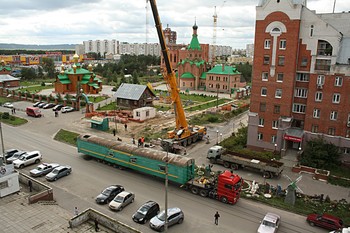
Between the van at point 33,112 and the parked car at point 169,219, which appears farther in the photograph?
the van at point 33,112

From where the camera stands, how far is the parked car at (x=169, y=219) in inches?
773

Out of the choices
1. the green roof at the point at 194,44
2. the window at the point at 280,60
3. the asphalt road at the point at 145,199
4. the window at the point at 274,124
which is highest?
the green roof at the point at 194,44

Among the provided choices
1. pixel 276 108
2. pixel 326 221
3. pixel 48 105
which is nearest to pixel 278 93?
pixel 276 108

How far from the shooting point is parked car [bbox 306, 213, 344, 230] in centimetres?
2011

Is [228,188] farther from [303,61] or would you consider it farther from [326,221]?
[303,61]

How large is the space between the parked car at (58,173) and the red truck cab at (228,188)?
47.6 ft

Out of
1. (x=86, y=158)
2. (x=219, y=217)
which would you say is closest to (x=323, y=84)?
(x=219, y=217)

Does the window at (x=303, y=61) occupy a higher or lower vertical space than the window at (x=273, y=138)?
higher

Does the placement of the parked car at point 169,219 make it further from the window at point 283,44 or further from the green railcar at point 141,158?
the window at point 283,44

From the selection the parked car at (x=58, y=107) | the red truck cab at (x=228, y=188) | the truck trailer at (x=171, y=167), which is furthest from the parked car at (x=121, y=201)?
the parked car at (x=58, y=107)

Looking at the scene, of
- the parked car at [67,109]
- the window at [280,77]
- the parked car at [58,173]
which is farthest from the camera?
the parked car at [67,109]

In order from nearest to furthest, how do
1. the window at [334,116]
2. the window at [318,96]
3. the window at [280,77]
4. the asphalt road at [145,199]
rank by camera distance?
1. the asphalt road at [145,199]
2. the window at [334,116]
3. the window at [318,96]
4. the window at [280,77]

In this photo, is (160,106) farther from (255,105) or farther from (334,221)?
(334,221)

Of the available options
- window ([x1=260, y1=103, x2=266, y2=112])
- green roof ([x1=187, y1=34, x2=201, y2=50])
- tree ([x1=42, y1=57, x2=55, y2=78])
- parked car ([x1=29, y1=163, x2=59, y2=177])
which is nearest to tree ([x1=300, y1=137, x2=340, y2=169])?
window ([x1=260, y1=103, x2=266, y2=112])
